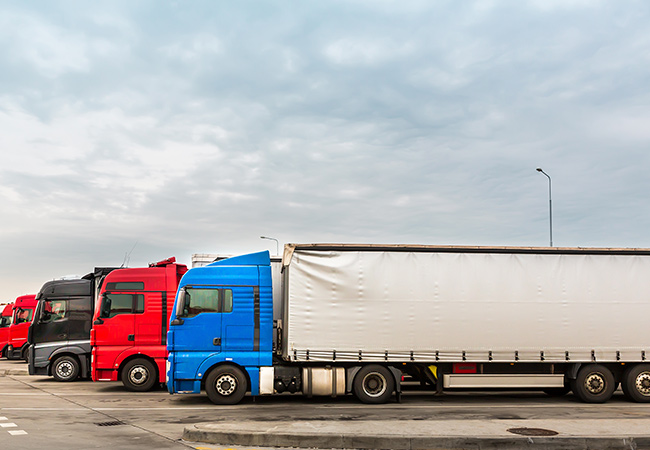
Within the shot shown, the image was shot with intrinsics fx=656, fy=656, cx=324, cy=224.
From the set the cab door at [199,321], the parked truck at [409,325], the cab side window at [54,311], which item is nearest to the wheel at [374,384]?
the parked truck at [409,325]

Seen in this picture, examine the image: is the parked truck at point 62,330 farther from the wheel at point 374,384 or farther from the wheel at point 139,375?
the wheel at point 374,384

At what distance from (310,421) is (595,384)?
7.24m

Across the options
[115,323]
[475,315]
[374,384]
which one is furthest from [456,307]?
[115,323]

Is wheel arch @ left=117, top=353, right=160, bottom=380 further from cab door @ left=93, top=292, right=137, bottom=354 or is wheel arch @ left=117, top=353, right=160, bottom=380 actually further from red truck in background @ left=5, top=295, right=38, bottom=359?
red truck in background @ left=5, top=295, right=38, bottom=359

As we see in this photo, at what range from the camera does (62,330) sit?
65.4ft

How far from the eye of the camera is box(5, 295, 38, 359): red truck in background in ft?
95.2

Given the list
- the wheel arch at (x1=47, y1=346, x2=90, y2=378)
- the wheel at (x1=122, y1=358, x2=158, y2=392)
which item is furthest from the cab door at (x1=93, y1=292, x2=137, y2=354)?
the wheel arch at (x1=47, y1=346, x2=90, y2=378)

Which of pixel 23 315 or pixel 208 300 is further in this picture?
pixel 23 315

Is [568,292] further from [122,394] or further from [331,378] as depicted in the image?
[122,394]

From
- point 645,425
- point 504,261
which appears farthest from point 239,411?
point 645,425

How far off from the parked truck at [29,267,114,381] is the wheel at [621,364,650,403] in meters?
14.6

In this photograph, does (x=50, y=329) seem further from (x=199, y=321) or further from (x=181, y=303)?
(x=199, y=321)

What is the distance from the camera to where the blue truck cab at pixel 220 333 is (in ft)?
46.6

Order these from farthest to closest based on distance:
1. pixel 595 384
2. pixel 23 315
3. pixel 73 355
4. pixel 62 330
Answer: pixel 23 315 → pixel 73 355 → pixel 62 330 → pixel 595 384
